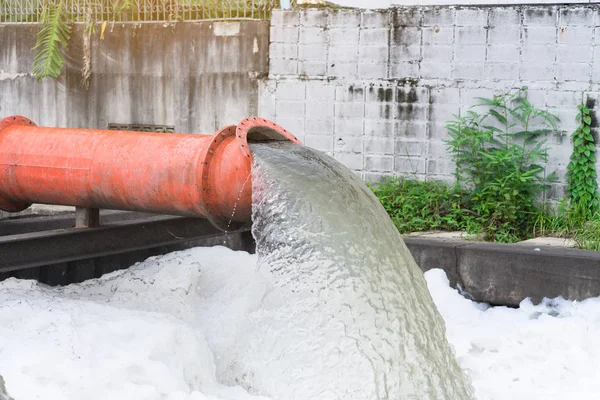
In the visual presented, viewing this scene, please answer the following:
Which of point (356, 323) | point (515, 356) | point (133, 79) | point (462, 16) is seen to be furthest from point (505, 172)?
point (133, 79)

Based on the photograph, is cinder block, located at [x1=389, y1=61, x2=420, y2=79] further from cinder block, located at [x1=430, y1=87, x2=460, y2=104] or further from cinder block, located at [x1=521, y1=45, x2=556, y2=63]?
cinder block, located at [x1=521, y1=45, x2=556, y2=63]

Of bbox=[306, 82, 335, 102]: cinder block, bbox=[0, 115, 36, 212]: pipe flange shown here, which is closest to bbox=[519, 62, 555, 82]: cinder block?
bbox=[306, 82, 335, 102]: cinder block

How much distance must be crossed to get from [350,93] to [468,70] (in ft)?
3.45

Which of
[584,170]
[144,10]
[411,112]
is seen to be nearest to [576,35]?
[584,170]

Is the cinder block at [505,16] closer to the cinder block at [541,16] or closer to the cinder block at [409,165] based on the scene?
the cinder block at [541,16]

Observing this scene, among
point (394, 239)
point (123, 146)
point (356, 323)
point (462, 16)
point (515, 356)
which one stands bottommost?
point (515, 356)

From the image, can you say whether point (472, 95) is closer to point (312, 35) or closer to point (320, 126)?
point (320, 126)

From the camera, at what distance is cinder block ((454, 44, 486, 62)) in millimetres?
6977

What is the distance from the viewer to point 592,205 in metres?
6.53

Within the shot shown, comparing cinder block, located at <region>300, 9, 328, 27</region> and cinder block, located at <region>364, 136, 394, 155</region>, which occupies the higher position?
cinder block, located at <region>300, 9, 328, 27</region>

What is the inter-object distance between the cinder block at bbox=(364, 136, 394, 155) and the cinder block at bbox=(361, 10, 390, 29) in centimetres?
97

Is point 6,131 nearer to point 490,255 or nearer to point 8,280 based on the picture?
point 8,280

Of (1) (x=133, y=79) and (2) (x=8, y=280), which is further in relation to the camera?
(1) (x=133, y=79)

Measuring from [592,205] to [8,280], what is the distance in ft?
14.1
